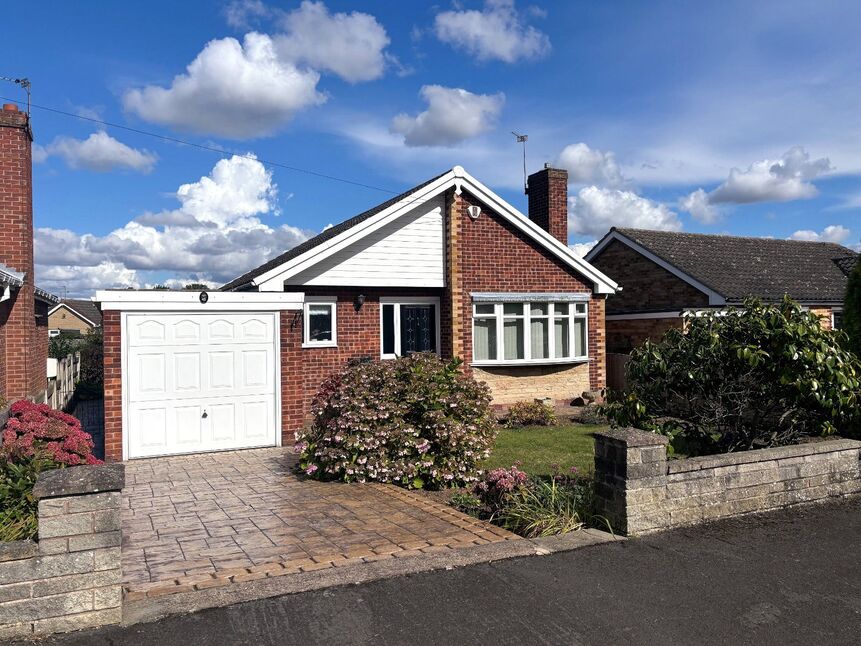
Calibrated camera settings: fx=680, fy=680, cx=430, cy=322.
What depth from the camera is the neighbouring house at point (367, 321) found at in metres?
10.4

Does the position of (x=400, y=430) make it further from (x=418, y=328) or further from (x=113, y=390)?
(x=418, y=328)

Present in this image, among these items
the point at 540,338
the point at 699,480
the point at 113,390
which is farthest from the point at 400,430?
the point at 540,338

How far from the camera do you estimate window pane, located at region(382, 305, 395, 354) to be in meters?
14.5

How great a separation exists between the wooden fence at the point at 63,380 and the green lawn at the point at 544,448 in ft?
32.6

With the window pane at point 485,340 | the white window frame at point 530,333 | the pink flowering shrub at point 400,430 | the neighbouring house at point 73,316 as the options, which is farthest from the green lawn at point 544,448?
the neighbouring house at point 73,316

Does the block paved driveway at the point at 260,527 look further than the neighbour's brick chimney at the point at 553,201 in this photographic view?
No

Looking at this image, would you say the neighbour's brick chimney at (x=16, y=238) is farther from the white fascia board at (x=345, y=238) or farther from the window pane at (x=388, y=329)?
the window pane at (x=388, y=329)

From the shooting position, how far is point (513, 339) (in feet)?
51.0

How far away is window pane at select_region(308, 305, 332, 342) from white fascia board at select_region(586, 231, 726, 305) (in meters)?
10.4

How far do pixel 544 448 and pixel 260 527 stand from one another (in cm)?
570

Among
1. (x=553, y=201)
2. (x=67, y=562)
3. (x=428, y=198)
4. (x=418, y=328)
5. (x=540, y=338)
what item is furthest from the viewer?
(x=553, y=201)

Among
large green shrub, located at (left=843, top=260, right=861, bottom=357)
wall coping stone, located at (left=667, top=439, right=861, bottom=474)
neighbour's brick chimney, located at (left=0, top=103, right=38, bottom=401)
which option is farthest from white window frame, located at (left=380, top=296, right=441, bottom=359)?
wall coping stone, located at (left=667, top=439, right=861, bottom=474)

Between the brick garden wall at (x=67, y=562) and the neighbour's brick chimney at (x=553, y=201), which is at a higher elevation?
the neighbour's brick chimney at (x=553, y=201)

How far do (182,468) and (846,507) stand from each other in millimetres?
8305
